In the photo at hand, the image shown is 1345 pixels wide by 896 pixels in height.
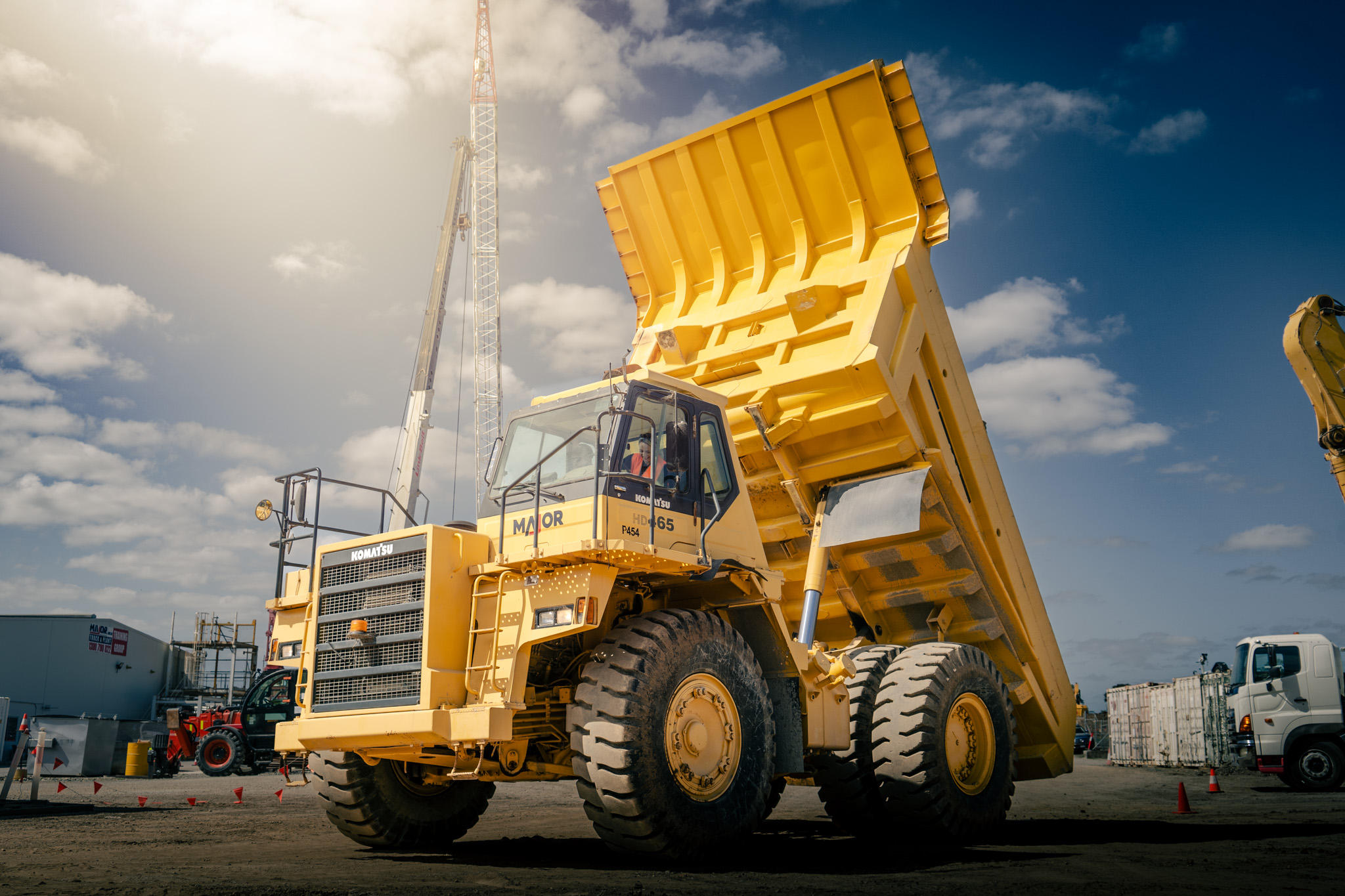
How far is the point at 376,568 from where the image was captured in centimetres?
648

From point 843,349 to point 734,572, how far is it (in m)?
2.16

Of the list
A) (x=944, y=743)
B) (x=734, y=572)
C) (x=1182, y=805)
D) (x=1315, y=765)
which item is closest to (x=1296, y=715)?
(x=1315, y=765)

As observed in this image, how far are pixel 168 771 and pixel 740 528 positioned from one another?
69.4 ft

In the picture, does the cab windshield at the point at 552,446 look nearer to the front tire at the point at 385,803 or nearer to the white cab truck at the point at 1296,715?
the front tire at the point at 385,803

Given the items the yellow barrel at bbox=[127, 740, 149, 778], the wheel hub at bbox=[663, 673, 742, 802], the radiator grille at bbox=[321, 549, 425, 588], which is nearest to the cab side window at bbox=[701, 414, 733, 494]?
the wheel hub at bbox=[663, 673, 742, 802]

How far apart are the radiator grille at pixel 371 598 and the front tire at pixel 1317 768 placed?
48.4ft

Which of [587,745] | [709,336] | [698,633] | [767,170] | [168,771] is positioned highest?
[767,170]

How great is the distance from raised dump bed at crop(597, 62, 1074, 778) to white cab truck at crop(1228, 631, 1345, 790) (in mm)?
7926

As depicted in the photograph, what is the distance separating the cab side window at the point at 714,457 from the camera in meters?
7.12

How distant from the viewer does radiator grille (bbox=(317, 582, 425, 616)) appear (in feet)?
20.4

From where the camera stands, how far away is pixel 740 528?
721cm

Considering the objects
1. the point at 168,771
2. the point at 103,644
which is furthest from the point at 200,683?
the point at 168,771

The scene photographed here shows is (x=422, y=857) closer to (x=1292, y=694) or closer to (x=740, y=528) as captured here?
(x=740, y=528)

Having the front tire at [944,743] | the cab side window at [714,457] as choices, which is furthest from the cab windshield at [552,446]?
the front tire at [944,743]
